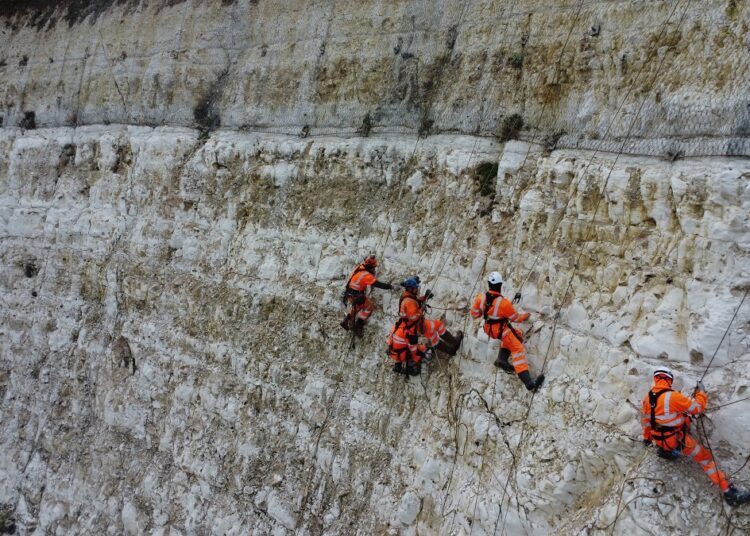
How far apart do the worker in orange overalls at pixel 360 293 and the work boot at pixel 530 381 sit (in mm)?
2426

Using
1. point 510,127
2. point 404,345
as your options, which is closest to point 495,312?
point 404,345

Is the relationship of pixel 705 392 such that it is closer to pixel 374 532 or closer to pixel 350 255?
pixel 374 532

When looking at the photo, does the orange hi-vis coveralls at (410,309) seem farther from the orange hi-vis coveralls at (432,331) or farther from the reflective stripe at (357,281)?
the reflective stripe at (357,281)

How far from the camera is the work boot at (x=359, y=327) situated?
29.4 feet

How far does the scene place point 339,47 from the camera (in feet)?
34.4

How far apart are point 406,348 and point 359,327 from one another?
49.0 inches

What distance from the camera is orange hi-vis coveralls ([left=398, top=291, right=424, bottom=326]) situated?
7.82m

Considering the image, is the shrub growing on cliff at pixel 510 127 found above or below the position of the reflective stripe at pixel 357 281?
above

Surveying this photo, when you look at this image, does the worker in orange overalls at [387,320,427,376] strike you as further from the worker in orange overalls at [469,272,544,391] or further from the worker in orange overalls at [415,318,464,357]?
the worker in orange overalls at [469,272,544,391]

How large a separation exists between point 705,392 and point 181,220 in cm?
970

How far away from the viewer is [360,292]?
8664mm

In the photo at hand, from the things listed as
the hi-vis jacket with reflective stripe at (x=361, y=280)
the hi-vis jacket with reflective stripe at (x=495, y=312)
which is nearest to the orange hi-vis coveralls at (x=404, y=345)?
the hi-vis jacket with reflective stripe at (x=361, y=280)

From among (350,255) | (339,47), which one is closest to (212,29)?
(339,47)

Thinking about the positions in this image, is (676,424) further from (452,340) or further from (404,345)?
(404,345)
